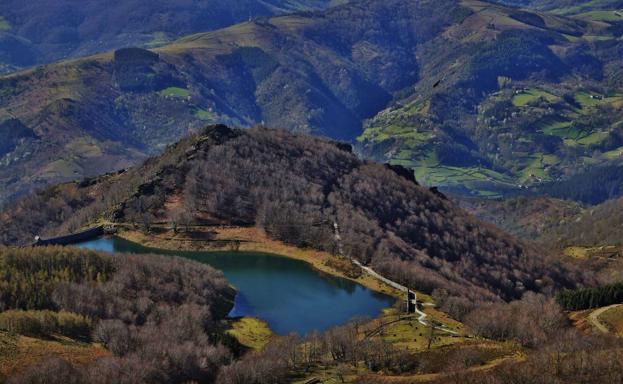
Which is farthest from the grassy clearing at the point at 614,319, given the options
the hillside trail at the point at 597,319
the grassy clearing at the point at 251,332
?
the grassy clearing at the point at 251,332

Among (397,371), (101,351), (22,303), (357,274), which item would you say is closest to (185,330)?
(101,351)

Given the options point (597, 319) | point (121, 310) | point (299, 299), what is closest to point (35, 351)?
point (121, 310)

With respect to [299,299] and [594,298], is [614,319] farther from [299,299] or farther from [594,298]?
[299,299]

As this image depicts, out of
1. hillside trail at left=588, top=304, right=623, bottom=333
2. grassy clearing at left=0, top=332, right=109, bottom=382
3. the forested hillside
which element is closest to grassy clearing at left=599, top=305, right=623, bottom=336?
hillside trail at left=588, top=304, right=623, bottom=333

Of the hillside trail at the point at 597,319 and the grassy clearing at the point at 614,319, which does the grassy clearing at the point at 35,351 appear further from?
the grassy clearing at the point at 614,319

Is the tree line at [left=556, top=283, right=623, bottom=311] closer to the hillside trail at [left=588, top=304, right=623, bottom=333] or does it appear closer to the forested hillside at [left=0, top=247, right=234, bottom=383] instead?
the hillside trail at [left=588, top=304, right=623, bottom=333]

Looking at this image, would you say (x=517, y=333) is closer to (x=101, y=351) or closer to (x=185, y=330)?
(x=185, y=330)
